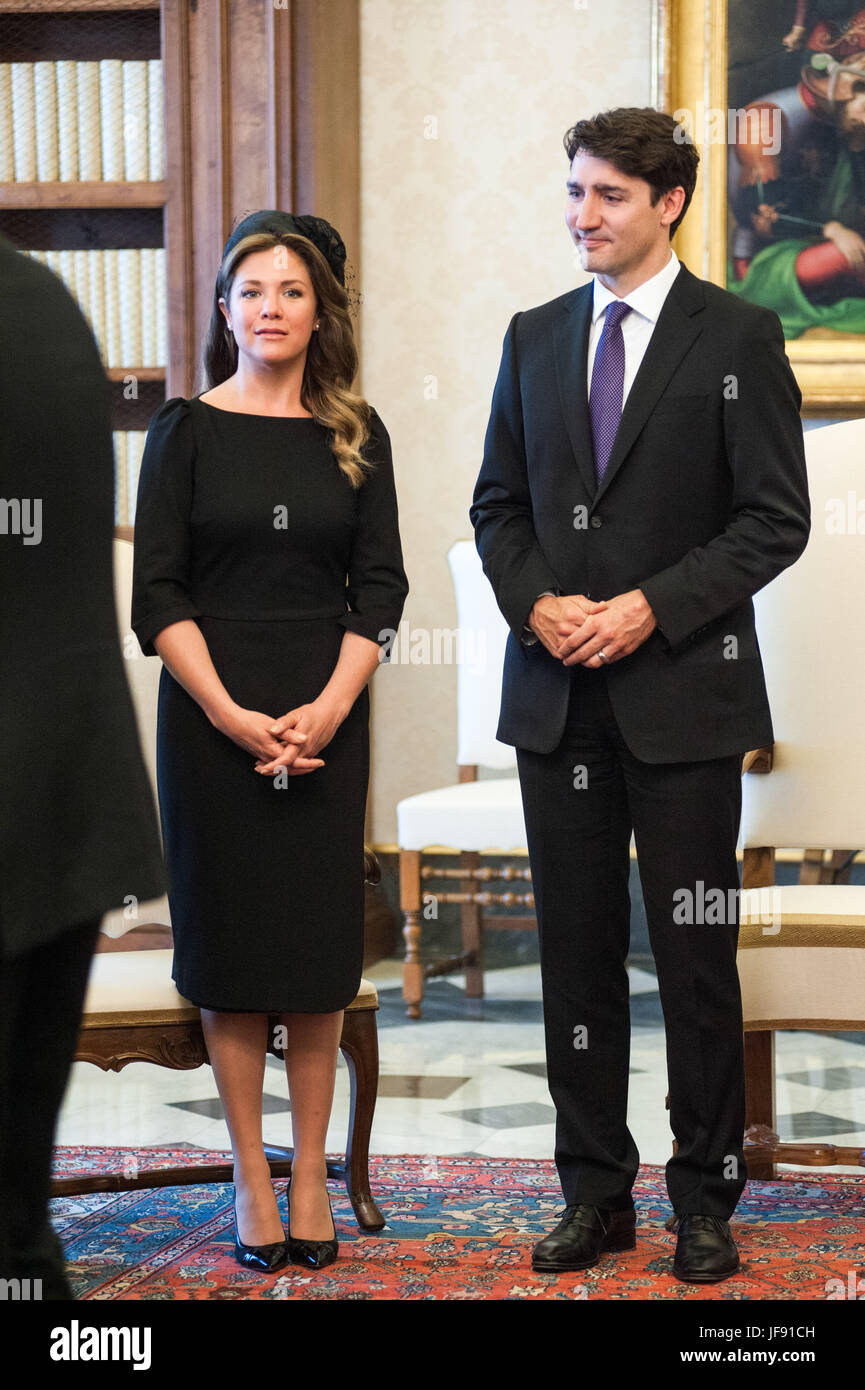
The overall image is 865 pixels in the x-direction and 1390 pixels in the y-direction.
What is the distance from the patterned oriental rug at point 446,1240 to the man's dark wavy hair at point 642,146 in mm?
1674

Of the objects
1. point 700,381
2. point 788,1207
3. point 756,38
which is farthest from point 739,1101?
point 756,38

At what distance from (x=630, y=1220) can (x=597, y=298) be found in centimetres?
152

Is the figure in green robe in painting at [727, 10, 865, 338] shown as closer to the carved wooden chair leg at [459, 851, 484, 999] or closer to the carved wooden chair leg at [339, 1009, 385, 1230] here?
the carved wooden chair leg at [459, 851, 484, 999]

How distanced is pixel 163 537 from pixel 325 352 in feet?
1.41

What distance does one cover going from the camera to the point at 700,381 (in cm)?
233

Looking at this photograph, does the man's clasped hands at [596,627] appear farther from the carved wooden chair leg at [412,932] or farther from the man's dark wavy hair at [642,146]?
the carved wooden chair leg at [412,932]

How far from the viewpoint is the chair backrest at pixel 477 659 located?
4.63 metres

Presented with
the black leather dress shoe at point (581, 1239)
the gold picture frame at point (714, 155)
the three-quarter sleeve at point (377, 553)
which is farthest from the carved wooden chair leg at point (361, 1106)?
the gold picture frame at point (714, 155)

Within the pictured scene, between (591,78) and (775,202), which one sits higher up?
(591,78)

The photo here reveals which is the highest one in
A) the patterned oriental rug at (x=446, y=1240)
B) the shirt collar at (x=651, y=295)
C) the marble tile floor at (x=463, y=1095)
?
the shirt collar at (x=651, y=295)

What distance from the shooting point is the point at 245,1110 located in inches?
95.6

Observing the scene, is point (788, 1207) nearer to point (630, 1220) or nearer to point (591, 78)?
point (630, 1220)

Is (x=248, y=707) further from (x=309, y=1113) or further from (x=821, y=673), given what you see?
(x=821, y=673)

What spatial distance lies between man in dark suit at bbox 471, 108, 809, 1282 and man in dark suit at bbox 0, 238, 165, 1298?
125 cm
